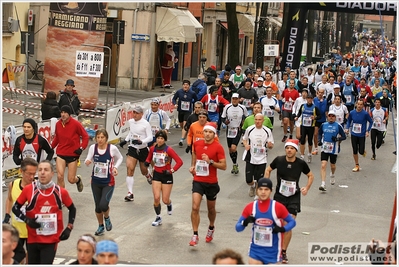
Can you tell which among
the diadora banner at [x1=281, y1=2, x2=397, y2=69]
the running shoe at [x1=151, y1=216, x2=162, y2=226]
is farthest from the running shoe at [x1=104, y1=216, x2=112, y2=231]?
the diadora banner at [x1=281, y1=2, x2=397, y2=69]

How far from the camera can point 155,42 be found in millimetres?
36500

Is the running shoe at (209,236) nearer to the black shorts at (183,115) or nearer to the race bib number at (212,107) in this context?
the race bib number at (212,107)

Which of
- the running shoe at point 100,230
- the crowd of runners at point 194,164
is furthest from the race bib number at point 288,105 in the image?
the running shoe at point 100,230

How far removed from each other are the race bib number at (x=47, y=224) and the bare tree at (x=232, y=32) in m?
25.7

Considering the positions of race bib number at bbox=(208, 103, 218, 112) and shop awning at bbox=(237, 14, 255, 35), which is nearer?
race bib number at bbox=(208, 103, 218, 112)

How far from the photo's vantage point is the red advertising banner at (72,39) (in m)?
26.2

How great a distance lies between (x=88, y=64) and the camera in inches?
825

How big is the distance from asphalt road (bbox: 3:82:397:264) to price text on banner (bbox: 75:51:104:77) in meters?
3.24

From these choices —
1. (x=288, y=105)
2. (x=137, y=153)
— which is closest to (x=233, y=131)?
(x=137, y=153)

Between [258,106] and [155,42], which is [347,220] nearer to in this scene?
[258,106]

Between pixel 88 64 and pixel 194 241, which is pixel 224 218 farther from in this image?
pixel 88 64

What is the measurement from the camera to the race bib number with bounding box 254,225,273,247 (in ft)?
30.7

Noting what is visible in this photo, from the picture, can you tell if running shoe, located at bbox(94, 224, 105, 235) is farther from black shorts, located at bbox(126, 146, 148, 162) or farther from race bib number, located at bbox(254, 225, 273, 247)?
race bib number, located at bbox(254, 225, 273, 247)

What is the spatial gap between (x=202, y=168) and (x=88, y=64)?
9.24 m
